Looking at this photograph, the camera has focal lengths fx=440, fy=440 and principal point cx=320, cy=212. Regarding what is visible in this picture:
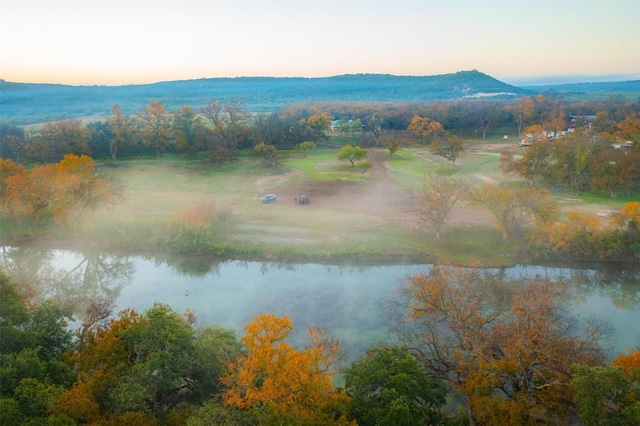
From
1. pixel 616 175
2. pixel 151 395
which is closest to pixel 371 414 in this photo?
pixel 151 395

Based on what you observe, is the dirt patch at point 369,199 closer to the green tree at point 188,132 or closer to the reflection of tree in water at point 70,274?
the reflection of tree in water at point 70,274

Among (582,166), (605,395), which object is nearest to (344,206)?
(582,166)

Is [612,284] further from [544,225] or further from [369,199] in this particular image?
[369,199]

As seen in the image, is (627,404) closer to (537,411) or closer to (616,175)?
(537,411)

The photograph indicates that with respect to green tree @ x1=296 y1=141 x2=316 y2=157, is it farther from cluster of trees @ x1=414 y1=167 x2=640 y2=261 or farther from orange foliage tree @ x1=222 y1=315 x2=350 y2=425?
orange foliage tree @ x1=222 y1=315 x2=350 y2=425

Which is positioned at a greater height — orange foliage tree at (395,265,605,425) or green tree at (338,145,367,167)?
green tree at (338,145,367,167)

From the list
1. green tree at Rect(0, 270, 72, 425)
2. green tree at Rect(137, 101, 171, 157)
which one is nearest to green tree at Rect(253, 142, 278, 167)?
green tree at Rect(137, 101, 171, 157)

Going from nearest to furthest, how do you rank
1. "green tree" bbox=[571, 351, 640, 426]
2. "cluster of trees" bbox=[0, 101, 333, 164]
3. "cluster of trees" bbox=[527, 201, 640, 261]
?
"green tree" bbox=[571, 351, 640, 426] → "cluster of trees" bbox=[527, 201, 640, 261] → "cluster of trees" bbox=[0, 101, 333, 164]
